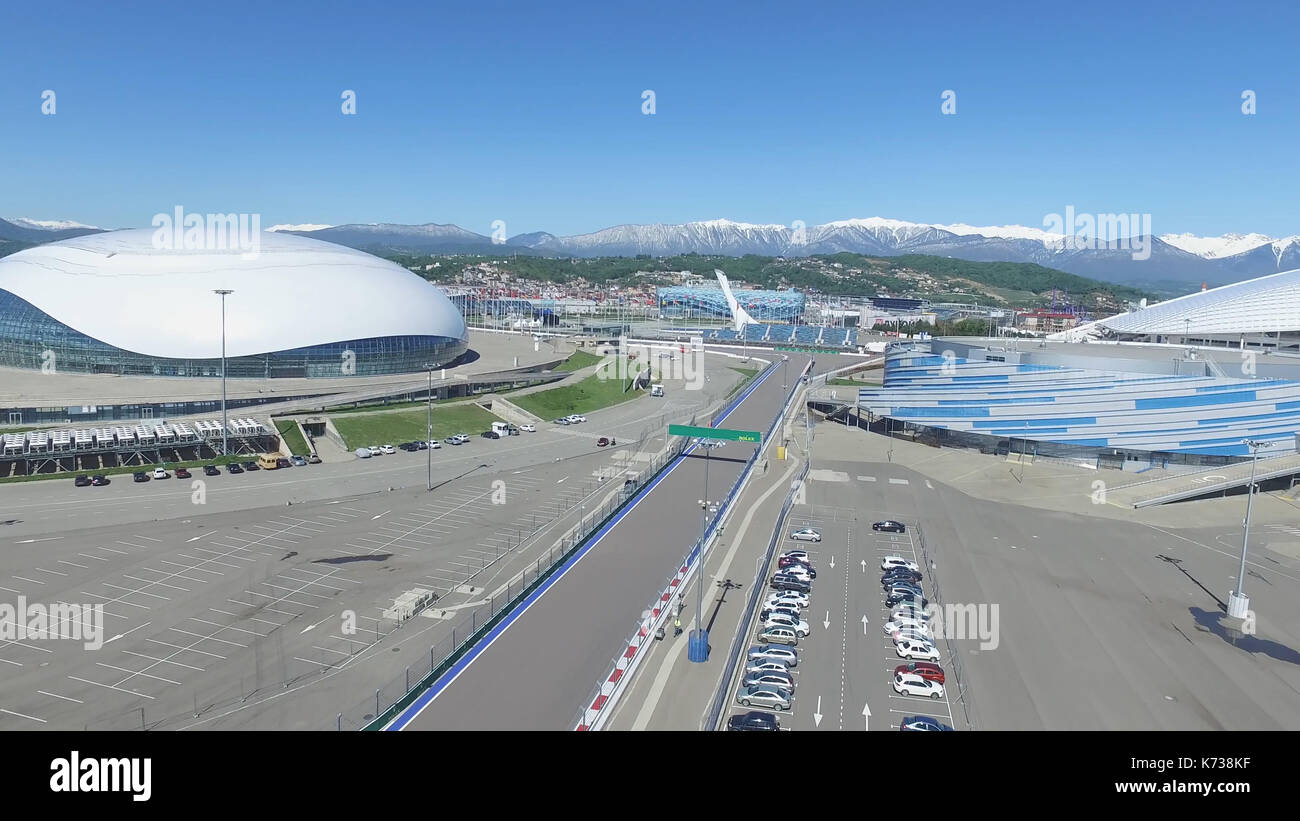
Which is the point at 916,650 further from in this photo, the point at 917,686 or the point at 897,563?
the point at 897,563

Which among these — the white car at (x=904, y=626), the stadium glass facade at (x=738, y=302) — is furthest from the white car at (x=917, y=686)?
the stadium glass facade at (x=738, y=302)

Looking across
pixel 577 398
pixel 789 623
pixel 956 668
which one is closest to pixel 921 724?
pixel 956 668

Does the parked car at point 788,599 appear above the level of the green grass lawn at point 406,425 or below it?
below

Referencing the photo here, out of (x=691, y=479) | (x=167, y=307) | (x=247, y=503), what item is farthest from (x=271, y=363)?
(x=691, y=479)

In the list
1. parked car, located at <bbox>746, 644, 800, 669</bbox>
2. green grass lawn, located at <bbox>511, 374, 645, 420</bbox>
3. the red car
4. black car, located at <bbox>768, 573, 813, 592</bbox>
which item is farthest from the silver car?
green grass lawn, located at <bbox>511, 374, 645, 420</bbox>

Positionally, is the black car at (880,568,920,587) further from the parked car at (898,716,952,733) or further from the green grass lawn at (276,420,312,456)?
the green grass lawn at (276,420,312,456)

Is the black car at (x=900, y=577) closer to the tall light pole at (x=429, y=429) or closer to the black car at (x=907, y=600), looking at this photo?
the black car at (x=907, y=600)
